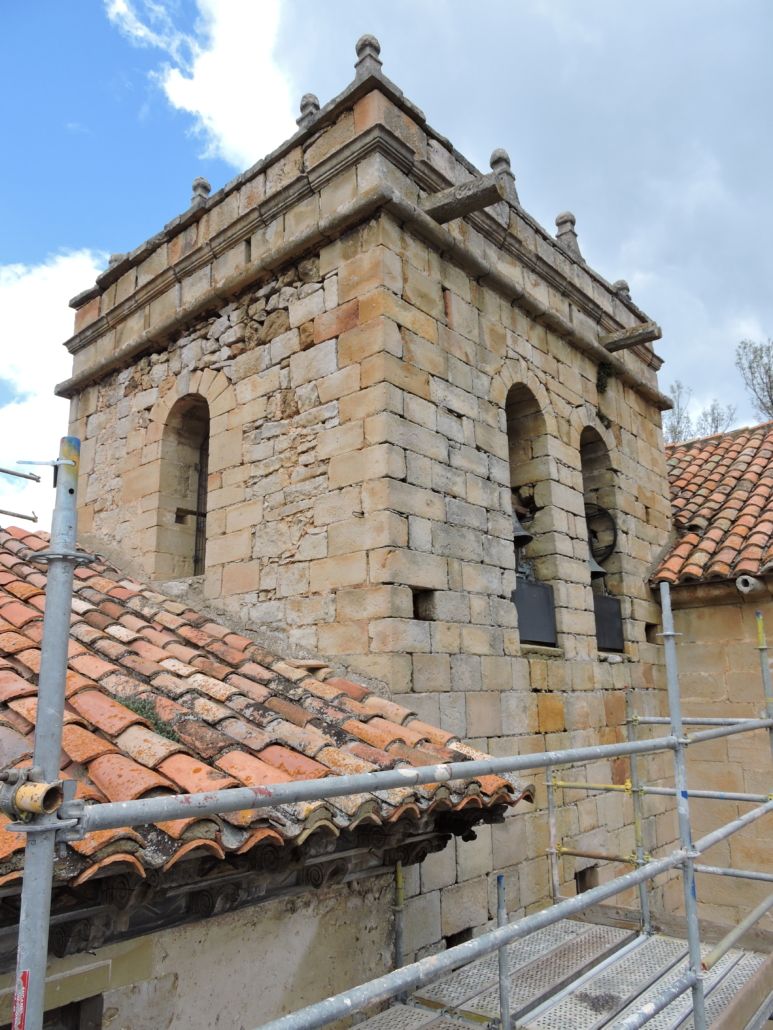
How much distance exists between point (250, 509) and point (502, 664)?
2.14 meters

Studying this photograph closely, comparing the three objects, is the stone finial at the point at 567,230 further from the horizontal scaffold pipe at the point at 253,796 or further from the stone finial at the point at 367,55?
the horizontal scaffold pipe at the point at 253,796

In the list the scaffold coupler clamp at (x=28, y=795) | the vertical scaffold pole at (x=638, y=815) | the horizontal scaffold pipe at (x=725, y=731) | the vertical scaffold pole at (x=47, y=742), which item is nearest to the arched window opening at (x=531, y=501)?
the vertical scaffold pole at (x=638, y=815)

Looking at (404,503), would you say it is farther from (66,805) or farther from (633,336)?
(633,336)

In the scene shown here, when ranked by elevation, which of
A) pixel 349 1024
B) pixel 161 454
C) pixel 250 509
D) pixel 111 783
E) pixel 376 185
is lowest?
pixel 349 1024

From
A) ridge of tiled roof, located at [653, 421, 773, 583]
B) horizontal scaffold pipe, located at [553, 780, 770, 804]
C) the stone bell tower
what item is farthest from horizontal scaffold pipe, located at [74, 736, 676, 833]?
ridge of tiled roof, located at [653, 421, 773, 583]

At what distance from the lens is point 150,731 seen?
9.84 ft

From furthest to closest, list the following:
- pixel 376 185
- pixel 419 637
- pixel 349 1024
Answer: pixel 376 185 < pixel 419 637 < pixel 349 1024

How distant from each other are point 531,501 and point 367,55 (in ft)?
11.8

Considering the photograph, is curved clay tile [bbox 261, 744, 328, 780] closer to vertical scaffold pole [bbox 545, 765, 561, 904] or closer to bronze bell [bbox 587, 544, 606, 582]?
vertical scaffold pole [bbox 545, 765, 561, 904]

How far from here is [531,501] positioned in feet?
20.6

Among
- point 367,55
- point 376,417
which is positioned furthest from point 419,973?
point 367,55

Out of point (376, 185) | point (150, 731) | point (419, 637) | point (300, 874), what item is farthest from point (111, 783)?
point (376, 185)

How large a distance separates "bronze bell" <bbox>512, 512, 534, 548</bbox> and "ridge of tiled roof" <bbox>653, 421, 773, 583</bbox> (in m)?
2.12

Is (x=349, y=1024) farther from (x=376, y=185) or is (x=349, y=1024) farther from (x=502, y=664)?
(x=376, y=185)
